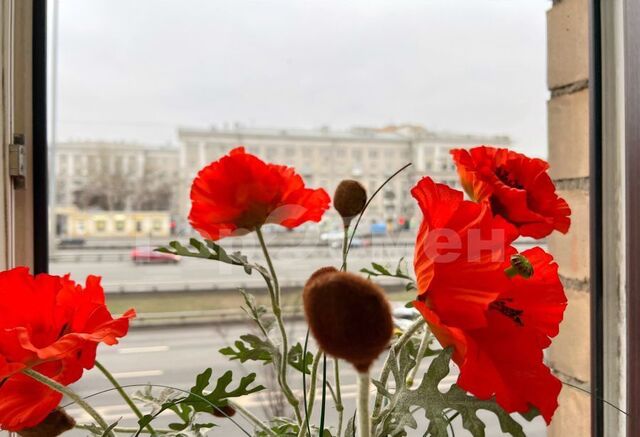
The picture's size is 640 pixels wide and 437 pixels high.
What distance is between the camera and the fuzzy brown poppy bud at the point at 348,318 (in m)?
0.23

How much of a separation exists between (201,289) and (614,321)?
692 millimetres

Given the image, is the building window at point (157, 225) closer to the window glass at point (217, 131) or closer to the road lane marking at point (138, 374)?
the window glass at point (217, 131)

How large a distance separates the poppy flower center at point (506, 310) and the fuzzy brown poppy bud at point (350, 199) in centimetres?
13

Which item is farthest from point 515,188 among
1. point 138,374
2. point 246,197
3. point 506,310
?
point 138,374

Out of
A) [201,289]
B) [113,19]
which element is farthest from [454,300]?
[113,19]

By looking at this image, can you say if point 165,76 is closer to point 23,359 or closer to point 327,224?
point 327,224

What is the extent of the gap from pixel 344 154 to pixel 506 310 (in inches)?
21.2

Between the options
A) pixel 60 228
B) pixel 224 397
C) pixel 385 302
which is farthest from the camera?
pixel 60 228

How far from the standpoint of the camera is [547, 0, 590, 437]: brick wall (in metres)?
0.87

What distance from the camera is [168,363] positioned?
769 millimetres

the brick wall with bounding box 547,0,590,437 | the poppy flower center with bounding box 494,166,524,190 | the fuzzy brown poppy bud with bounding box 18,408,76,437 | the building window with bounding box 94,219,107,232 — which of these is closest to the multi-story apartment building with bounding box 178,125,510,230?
the building window with bounding box 94,219,107,232

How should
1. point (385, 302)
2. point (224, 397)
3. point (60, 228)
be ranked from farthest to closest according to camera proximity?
point (60, 228), point (224, 397), point (385, 302)

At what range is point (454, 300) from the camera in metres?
0.30

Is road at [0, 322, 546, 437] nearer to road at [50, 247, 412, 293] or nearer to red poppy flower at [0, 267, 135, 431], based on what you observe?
road at [50, 247, 412, 293]
